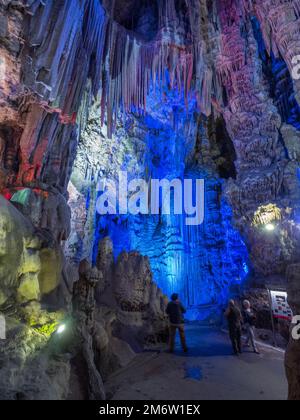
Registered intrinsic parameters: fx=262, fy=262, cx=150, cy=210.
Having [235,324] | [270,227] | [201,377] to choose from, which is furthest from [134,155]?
[201,377]

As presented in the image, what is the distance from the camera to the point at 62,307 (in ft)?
13.2

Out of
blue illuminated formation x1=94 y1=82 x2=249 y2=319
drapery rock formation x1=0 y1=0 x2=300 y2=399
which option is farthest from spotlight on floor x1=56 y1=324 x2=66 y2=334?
blue illuminated formation x1=94 y1=82 x2=249 y2=319

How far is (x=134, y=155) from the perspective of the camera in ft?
45.4

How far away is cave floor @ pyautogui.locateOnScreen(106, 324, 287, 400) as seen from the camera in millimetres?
3145

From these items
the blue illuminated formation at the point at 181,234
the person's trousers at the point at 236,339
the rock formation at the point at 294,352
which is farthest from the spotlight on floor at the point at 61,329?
the blue illuminated formation at the point at 181,234

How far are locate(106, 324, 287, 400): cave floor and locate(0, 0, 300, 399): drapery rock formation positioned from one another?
0.45 metres

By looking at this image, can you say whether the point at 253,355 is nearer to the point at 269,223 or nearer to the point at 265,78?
the point at 269,223

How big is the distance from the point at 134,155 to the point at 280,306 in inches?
411

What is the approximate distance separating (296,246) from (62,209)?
22.9ft

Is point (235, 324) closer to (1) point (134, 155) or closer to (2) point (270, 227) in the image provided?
(2) point (270, 227)

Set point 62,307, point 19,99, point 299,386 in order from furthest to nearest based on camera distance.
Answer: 1. point 19,99
2. point 62,307
3. point 299,386

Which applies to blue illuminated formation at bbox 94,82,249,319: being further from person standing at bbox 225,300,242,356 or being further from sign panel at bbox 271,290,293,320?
person standing at bbox 225,300,242,356

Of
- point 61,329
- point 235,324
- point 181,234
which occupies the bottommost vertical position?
point 235,324
